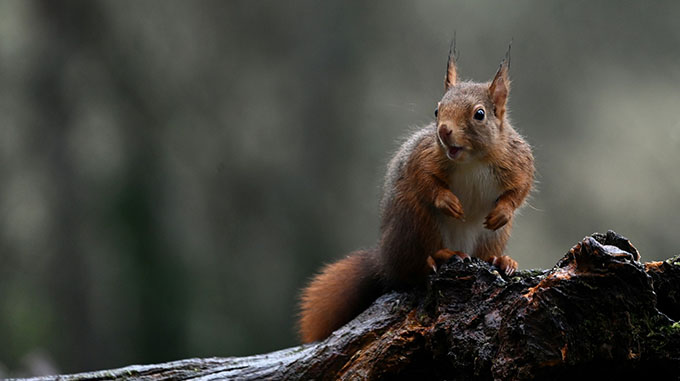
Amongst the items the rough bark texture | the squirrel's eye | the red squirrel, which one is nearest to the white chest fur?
the red squirrel

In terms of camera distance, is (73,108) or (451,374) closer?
(451,374)

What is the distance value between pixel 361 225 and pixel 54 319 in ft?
6.34

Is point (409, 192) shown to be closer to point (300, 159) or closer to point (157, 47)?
point (300, 159)

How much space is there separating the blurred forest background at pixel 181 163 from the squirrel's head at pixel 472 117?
208 centimetres

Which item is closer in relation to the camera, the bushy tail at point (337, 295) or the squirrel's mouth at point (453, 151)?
the squirrel's mouth at point (453, 151)

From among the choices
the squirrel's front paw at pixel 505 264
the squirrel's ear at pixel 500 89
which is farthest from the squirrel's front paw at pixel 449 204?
the squirrel's ear at pixel 500 89

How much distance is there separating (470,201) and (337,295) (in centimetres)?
46

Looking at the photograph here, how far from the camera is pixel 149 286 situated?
402 cm

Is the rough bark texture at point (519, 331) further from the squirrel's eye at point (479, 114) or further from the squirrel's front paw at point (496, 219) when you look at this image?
the squirrel's eye at point (479, 114)

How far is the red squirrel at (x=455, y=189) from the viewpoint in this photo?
1615mm

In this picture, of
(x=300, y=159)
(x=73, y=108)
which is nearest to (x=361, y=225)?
(x=300, y=159)

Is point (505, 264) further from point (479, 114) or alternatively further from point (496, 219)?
point (479, 114)

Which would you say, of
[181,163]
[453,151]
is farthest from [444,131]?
[181,163]

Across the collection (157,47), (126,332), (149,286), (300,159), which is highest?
(157,47)
